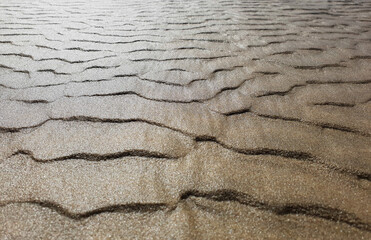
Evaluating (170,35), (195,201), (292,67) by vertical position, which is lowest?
(195,201)

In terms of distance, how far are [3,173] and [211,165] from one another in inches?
29.6

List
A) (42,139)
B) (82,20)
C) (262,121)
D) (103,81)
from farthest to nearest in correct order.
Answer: (82,20), (103,81), (262,121), (42,139)

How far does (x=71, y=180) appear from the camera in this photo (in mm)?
802

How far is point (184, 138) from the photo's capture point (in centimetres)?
99

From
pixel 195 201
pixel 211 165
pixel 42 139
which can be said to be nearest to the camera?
pixel 195 201

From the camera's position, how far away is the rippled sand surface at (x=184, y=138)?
0.69 meters

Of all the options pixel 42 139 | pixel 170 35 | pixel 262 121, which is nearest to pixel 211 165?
pixel 262 121

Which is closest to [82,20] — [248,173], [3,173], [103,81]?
[103,81]

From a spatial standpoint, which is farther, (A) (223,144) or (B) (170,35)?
(B) (170,35)

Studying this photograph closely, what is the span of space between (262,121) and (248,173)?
36 centimetres

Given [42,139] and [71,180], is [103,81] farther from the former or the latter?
[71,180]

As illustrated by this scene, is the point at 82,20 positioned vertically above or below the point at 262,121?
above

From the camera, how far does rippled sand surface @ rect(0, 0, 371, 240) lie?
2.26 ft

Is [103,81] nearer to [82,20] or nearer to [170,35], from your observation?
[170,35]
